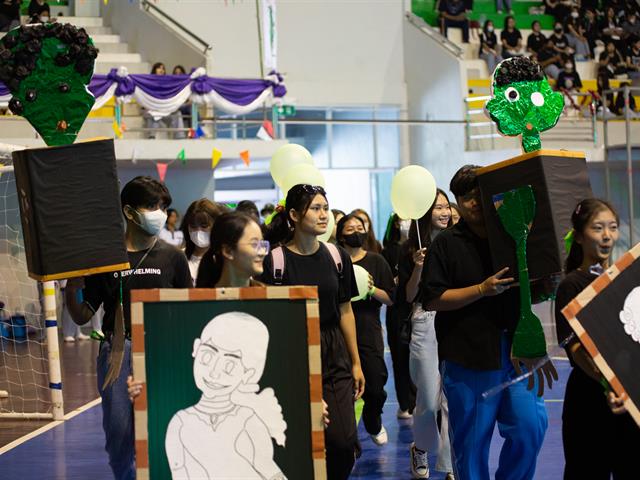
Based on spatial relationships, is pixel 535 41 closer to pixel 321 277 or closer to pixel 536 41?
pixel 536 41

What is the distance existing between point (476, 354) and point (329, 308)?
739 millimetres

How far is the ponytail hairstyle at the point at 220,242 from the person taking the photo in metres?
4.01

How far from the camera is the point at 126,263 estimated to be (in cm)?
429

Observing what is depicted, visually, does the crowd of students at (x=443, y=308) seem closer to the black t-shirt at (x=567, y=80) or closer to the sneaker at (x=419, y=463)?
the sneaker at (x=419, y=463)

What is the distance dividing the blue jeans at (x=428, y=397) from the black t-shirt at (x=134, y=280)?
6.80ft

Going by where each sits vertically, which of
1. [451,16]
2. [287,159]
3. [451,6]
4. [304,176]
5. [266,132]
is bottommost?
[304,176]

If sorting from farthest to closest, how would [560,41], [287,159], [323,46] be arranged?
[323,46] < [560,41] < [287,159]

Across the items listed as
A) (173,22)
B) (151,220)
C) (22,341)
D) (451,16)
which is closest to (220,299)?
(151,220)

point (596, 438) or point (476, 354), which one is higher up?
point (476, 354)

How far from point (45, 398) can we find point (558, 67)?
52.2 ft

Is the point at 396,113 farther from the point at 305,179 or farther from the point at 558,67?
the point at 305,179

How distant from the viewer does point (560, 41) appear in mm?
23062

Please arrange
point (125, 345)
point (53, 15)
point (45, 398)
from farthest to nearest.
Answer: point (53, 15)
point (45, 398)
point (125, 345)

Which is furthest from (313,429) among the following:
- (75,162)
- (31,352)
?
(31,352)
